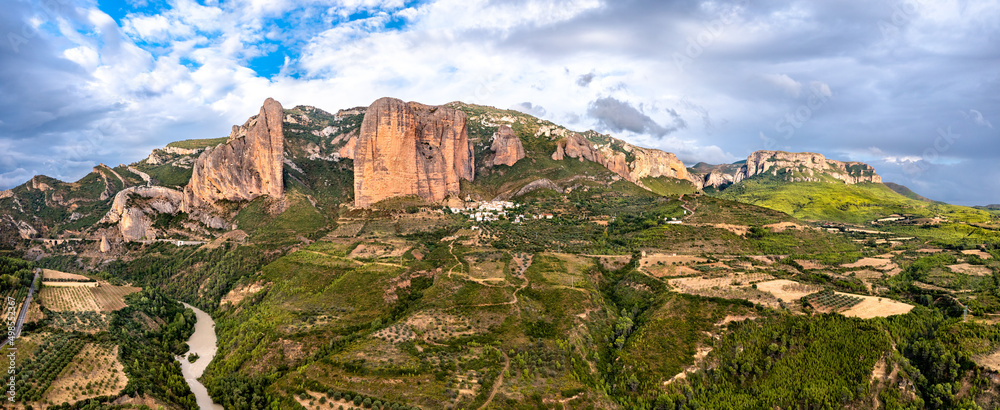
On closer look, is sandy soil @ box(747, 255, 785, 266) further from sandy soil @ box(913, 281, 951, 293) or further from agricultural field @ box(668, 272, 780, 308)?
sandy soil @ box(913, 281, 951, 293)

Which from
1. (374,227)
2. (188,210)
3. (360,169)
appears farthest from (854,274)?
(188,210)

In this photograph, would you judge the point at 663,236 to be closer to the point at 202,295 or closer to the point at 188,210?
the point at 202,295

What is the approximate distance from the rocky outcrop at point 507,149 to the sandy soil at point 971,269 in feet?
388

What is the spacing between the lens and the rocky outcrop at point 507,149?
533 ft

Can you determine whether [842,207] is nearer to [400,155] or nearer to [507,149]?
[507,149]

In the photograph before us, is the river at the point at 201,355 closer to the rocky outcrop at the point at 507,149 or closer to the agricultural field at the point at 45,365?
the agricultural field at the point at 45,365

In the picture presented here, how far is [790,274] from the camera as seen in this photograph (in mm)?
73125

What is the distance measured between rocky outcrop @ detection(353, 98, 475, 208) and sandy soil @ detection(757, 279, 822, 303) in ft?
290

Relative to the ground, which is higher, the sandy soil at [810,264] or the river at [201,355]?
the sandy soil at [810,264]

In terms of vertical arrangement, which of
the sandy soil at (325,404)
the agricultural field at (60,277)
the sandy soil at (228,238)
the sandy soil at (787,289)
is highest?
the sandy soil at (228,238)

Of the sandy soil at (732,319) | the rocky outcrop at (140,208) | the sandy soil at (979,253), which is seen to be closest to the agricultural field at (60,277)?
the rocky outcrop at (140,208)

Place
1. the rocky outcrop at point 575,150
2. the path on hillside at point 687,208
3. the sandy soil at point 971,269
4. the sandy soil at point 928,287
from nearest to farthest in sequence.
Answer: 1. the sandy soil at point 928,287
2. the sandy soil at point 971,269
3. the path on hillside at point 687,208
4. the rocky outcrop at point 575,150

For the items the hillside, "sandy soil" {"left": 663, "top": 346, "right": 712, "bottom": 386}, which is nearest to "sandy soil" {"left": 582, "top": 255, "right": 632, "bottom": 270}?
the hillside

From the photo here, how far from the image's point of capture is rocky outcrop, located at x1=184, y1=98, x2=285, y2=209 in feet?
397
